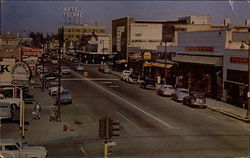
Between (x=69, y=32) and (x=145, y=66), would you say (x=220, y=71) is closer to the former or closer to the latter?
(x=145, y=66)

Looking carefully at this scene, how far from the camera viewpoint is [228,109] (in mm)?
30766

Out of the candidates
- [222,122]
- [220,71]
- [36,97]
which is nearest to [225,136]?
[222,122]

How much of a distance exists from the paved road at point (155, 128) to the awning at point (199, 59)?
17.0 ft

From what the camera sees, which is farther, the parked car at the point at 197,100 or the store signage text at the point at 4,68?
the parked car at the point at 197,100

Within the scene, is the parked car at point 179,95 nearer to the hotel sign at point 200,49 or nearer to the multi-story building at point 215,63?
the multi-story building at point 215,63

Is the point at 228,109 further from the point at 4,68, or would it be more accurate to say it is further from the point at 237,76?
the point at 4,68

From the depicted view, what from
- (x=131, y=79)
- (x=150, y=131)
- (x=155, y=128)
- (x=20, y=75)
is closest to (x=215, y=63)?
(x=131, y=79)

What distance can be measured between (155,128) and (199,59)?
739 inches

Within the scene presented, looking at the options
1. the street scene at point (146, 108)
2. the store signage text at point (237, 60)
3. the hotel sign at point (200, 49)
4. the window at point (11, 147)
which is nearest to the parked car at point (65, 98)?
the street scene at point (146, 108)

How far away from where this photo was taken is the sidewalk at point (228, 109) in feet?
92.1

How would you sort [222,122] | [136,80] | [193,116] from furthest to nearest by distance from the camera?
[136,80] < [193,116] < [222,122]

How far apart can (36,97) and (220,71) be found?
50.1ft

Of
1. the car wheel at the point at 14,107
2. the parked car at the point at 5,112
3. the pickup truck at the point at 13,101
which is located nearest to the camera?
the parked car at the point at 5,112

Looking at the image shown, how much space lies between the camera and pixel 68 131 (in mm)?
21047
